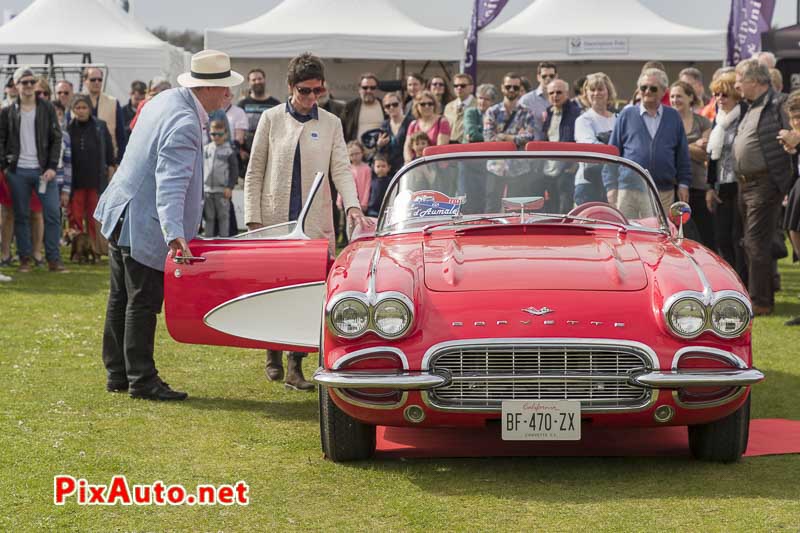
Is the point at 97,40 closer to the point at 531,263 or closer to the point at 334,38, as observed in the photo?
the point at 334,38

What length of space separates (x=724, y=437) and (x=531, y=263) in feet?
3.72

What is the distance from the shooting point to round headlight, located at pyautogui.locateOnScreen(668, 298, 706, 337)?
204 inches

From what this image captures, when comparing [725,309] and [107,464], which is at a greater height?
[725,309]

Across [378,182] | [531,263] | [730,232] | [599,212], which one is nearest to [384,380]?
[531,263]

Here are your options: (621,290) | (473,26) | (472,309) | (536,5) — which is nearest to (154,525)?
(472,309)

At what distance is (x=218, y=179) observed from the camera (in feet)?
47.0

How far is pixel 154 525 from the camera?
4617 mm

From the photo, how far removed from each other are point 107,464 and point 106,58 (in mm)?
19198

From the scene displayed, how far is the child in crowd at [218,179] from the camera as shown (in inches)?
564

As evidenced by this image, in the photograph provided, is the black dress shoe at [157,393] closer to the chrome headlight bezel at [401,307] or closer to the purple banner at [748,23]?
the chrome headlight bezel at [401,307]

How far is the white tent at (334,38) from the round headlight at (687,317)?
14.8 m

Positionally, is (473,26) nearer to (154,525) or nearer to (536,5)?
(536,5)

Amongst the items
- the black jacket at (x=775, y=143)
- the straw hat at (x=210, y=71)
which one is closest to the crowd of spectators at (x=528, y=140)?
the black jacket at (x=775, y=143)

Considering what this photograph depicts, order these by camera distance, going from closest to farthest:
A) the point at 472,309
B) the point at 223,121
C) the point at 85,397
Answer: the point at 472,309 < the point at 85,397 < the point at 223,121
